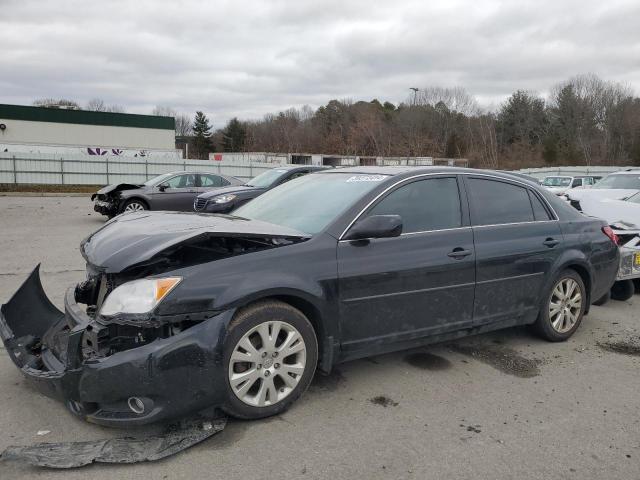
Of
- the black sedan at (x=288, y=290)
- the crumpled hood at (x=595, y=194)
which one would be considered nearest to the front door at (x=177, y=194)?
the crumpled hood at (x=595, y=194)

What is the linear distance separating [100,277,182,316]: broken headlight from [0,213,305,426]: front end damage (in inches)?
1.6

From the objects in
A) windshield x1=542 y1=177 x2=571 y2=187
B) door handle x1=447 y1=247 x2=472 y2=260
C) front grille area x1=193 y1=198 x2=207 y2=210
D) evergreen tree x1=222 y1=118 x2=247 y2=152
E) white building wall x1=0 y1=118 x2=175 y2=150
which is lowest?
front grille area x1=193 y1=198 x2=207 y2=210

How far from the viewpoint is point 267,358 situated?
3.28m

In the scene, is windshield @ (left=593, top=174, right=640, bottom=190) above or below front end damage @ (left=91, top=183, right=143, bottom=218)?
above

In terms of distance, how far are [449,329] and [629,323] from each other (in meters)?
2.75

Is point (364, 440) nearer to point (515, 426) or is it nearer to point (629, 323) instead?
point (515, 426)

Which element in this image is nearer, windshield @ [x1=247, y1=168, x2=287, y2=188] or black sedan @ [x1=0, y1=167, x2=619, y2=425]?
black sedan @ [x1=0, y1=167, x2=619, y2=425]

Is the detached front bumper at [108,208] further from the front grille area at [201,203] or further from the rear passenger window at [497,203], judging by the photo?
the rear passenger window at [497,203]

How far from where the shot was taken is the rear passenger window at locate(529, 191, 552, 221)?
16.0 ft

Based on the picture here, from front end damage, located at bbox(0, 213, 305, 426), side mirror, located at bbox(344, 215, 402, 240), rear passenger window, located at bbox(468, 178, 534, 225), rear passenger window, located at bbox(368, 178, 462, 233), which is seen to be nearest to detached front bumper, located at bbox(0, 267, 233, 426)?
front end damage, located at bbox(0, 213, 305, 426)

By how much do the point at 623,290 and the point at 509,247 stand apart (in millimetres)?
2974

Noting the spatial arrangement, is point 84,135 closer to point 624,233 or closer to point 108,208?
point 108,208

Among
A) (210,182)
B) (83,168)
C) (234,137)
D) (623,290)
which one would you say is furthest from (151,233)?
(234,137)

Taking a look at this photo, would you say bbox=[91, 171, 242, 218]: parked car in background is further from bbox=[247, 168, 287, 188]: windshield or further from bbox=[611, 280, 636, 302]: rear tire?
bbox=[611, 280, 636, 302]: rear tire
